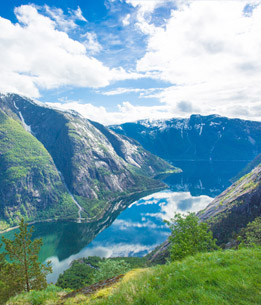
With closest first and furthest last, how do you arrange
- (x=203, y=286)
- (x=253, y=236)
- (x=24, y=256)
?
(x=203, y=286), (x=24, y=256), (x=253, y=236)

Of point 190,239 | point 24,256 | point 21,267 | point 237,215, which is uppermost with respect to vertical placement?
point 190,239

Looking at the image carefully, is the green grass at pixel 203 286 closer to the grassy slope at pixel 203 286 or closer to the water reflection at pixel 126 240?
the grassy slope at pixel 203 286

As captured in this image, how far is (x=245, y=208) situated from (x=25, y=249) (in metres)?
93.7

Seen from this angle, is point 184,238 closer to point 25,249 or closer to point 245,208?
point 25,249

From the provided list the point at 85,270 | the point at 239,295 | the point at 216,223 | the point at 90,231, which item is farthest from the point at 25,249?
the point at 90,231

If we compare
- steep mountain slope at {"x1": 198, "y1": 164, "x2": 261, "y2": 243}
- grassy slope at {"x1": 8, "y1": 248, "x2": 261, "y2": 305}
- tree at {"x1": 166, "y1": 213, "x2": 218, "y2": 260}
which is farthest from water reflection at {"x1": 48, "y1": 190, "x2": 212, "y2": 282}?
grassy slope at {"x1": 8, "y1": 248, "x2": 261, "y2": 305}

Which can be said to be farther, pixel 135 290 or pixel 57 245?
pixel 57 245

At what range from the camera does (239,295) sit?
738 cm

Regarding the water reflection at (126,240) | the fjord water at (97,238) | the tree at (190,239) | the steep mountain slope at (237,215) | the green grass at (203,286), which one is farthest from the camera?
the fjord water at (97,238)

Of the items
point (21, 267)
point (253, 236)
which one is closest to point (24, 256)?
point (21, 267)

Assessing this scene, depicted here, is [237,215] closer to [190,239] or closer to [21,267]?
[190,239]

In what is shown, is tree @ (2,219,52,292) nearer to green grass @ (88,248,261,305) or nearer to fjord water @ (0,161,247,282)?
green grass @ (88,248,261,305)

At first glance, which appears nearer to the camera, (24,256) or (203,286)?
(203,286)

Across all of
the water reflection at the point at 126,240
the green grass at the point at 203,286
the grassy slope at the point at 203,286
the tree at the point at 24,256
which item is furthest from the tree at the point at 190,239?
the water reflection at the point at 126,240
